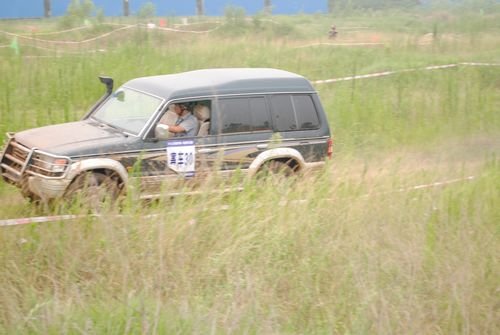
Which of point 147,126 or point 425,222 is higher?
point 147,126

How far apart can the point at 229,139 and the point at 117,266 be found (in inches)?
148

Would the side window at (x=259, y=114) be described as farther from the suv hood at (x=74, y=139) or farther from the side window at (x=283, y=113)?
the suv hood at (x=74, y=139)

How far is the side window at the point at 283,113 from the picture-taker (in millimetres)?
10195

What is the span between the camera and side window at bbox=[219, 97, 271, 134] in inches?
388

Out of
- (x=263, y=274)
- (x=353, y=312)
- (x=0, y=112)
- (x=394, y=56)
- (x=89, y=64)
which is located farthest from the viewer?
(x=394, y=56)

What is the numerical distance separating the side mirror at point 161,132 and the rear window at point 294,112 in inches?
60.2

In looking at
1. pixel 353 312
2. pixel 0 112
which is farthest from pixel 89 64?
pixel 353 312

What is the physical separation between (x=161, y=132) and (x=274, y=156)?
1443 mm

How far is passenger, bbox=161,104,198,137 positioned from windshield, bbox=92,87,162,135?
265 millimetres

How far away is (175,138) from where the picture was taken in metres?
9.40

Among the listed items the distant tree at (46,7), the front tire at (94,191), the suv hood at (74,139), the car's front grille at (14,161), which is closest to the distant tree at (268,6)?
the distant tree at (46,7)

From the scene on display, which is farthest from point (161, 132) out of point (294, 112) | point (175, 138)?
point (294, 112)

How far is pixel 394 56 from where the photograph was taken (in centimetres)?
2192

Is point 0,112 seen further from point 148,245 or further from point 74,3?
point 74,3
